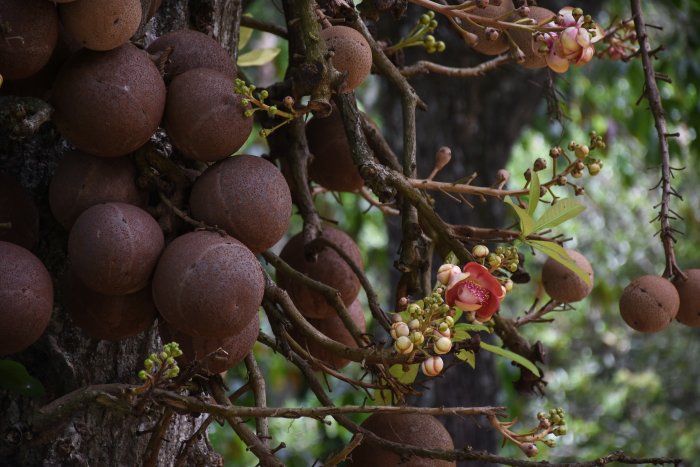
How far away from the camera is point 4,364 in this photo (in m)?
0.97

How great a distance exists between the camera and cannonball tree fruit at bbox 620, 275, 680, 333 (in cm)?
124

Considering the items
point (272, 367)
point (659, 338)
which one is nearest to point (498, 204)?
point (272, 367)

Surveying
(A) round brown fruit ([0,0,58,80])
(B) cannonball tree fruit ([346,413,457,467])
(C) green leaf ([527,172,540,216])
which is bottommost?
(B) cannonball tree fruit ([346,413,457,467])

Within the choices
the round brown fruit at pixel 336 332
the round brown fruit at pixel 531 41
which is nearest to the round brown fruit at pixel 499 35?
the round brown fruit at pixel 531 41

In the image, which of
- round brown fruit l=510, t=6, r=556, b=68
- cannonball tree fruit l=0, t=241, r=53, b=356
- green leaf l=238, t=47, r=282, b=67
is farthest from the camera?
green leaf l=238, t=47, r=282, b=67

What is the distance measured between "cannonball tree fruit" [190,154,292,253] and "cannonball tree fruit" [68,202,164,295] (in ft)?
0.22

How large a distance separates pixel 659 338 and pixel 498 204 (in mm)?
3645

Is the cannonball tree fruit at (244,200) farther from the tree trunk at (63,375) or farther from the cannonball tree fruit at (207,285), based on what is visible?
the tree trunk at (63,375)

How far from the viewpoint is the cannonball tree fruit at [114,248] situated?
35.3 inches

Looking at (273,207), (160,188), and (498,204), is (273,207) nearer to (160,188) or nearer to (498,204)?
(160,188)

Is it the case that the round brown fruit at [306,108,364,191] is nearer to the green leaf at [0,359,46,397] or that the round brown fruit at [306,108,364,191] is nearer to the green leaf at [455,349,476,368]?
the green leaf at [455,349,476,368]

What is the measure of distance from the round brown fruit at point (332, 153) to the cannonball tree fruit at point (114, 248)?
0.40 meters

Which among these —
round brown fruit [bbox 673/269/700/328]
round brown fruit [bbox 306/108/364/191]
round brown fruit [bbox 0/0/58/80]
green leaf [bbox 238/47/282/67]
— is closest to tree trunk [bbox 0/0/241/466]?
round brown fruit [bbox 0/0/58/80]

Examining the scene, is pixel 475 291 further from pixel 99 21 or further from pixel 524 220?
pixel 99 21
